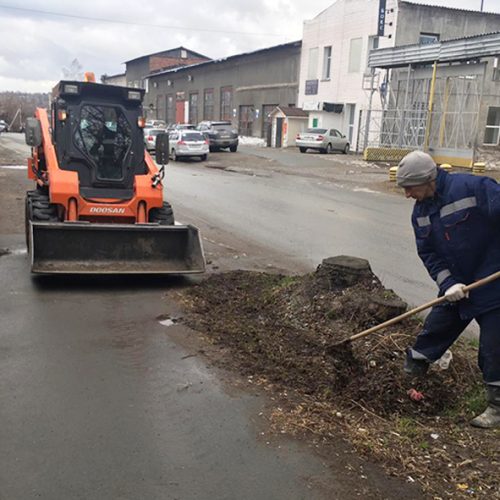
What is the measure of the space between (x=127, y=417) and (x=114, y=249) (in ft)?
11.8

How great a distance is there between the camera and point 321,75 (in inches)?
1574

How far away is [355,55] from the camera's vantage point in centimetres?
3641

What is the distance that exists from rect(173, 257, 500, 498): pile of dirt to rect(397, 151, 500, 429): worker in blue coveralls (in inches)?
16.6

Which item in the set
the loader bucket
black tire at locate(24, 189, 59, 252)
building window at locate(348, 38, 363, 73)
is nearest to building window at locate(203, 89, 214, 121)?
building window at locate(348, 38, 363, 73)

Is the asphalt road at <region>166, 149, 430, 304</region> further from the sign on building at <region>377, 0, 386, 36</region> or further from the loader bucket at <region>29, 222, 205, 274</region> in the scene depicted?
the sign on building at <region>377, 0, 386, 36</region>

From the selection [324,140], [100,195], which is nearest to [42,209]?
[100,195]

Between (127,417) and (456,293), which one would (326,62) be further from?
(127,417)

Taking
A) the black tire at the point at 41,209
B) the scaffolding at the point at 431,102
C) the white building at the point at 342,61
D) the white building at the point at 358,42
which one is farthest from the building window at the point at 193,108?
the black tire at the point at 41,209

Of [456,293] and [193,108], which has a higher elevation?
[193,108]

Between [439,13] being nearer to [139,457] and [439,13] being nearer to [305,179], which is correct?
[305,179]

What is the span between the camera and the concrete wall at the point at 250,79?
146ft

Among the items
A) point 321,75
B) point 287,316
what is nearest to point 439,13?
point 321,75

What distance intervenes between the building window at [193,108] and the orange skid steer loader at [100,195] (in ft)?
173

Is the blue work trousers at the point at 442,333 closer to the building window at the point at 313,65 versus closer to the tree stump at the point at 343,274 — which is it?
the tree stump at the point at 343,274
